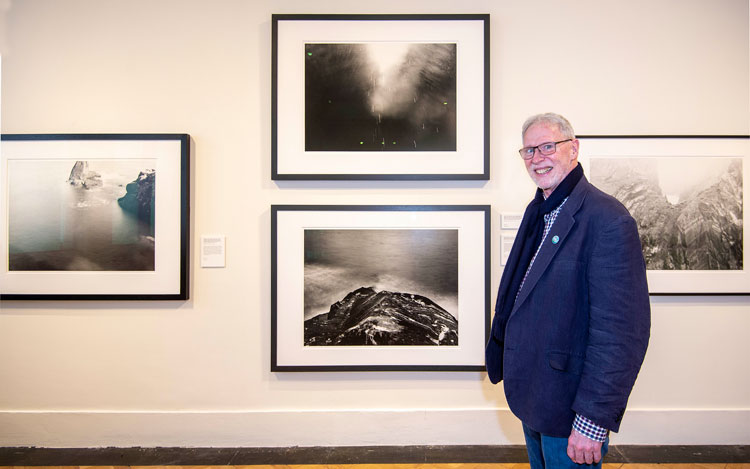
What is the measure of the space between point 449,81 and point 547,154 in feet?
3.21

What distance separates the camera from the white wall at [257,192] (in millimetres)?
2012

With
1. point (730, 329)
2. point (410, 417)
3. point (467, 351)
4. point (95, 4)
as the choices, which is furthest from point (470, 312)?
point (95, 4)

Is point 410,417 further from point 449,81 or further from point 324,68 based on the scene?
point 324,68

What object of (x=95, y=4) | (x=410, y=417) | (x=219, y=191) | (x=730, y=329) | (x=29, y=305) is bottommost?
(x=410, y=417)

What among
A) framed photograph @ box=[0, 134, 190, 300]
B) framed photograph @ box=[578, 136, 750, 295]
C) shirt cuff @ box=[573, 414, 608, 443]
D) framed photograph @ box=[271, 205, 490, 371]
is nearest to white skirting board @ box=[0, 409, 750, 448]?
framed photograph @ box=[271, 205, 490, 371]

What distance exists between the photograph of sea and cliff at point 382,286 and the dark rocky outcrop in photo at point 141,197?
905mm

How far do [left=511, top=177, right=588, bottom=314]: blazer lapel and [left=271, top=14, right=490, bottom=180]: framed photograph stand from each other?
871 millimetres

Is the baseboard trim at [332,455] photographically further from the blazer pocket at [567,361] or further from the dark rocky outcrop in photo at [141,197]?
the dark rocky outcrop in photo at [141,197]

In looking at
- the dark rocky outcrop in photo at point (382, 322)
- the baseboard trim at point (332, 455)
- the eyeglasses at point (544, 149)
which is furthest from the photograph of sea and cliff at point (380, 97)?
the baseboard trim at point (332, 455)

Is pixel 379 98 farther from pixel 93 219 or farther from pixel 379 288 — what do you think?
pixel 93 219

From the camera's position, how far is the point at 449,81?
1.97 meters

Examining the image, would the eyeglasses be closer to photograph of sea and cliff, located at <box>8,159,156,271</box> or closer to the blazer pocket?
the blazer pocket

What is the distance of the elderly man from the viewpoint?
3.29 ft

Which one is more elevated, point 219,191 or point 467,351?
Result: point 219,191
